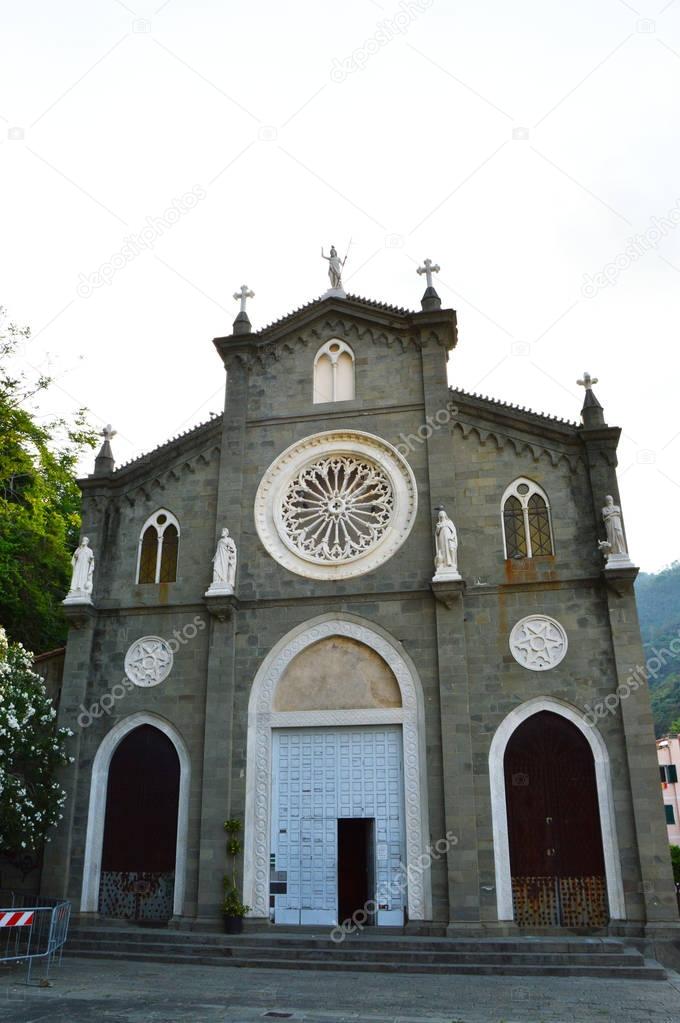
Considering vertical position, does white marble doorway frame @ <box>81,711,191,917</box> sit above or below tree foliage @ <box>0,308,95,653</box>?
below

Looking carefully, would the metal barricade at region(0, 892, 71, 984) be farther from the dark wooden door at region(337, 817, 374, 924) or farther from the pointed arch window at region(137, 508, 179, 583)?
the pointed arch window at region(137, 508, 179, 583)

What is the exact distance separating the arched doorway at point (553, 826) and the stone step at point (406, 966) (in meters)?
2.13

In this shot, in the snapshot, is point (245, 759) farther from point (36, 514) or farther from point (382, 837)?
point (36, 514)

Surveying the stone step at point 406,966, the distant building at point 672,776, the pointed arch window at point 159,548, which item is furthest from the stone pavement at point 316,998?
the distant building at point 672,776

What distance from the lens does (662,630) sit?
106 metres

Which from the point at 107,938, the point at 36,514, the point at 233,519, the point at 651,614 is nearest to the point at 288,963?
the point at 107,938

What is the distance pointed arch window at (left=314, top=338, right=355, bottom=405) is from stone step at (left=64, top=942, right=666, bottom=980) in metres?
14.2

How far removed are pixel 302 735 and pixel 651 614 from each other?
109307 mm

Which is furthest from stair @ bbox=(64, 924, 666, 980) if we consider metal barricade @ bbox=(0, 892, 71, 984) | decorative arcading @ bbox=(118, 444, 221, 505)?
decorative arcading @ bbox=(118, 444, 221, 505)

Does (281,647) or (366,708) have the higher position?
(281,647)

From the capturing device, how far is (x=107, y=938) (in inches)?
739

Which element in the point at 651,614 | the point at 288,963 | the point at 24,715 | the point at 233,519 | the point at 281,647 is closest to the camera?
the point at 288,963

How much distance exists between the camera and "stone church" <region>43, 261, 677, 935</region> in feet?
62.2

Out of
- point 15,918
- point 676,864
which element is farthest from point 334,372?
point 676,864
